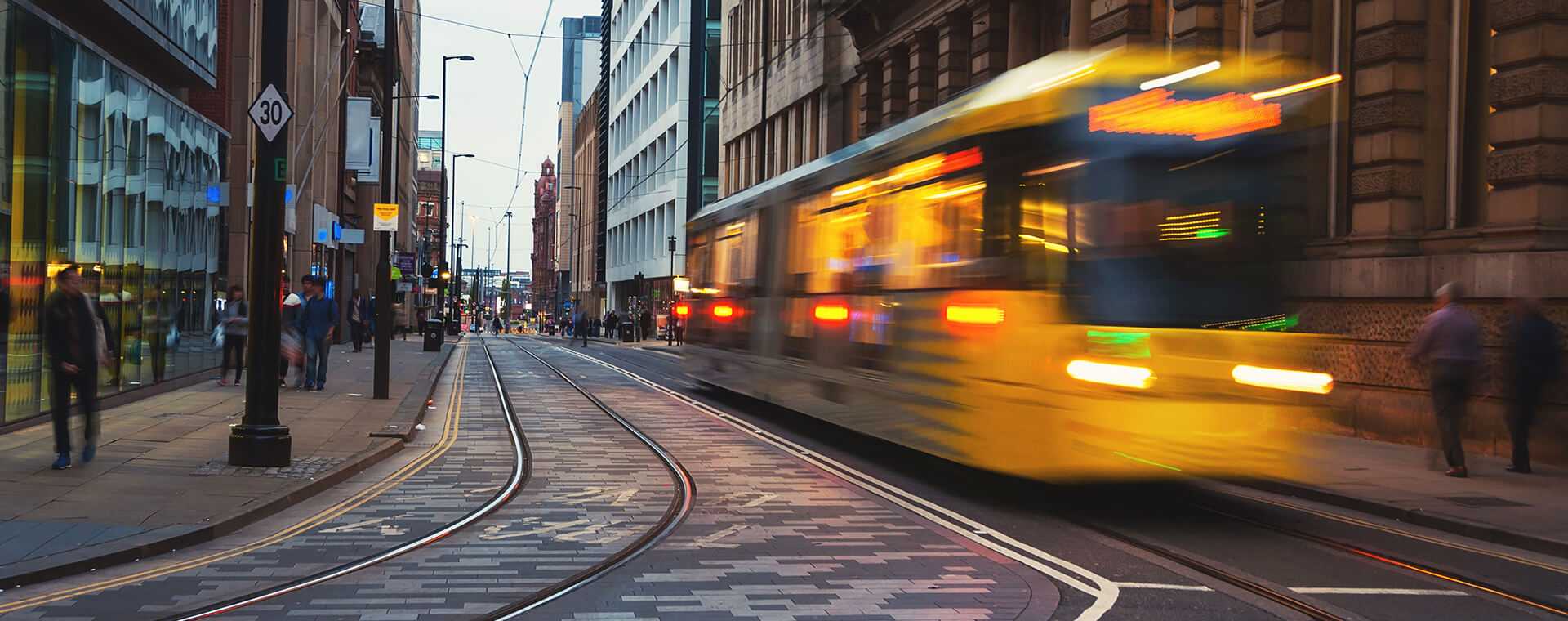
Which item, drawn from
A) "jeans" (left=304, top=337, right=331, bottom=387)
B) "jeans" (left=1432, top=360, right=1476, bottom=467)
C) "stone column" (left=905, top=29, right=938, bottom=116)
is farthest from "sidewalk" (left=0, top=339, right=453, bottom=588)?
"stone column" (left=905, top=29, right=938, bottom=116)

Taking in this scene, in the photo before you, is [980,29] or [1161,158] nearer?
[1161,158]

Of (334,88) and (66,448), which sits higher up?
(334,88)

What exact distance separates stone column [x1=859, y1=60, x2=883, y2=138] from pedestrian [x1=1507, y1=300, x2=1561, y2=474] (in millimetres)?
25091

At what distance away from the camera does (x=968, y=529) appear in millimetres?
9391

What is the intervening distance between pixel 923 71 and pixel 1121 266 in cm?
2434

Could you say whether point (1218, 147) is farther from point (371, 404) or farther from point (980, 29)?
point (980, 29)

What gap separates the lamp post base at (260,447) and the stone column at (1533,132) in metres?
12.1

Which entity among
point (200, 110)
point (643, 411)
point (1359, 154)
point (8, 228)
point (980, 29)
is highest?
point (980, 29)

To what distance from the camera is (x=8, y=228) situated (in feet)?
44.8

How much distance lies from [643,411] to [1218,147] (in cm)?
1173

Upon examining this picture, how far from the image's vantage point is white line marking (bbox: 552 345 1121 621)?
717 cm

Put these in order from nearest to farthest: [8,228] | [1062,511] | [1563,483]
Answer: [1062,511], [1563,483], [8,228]

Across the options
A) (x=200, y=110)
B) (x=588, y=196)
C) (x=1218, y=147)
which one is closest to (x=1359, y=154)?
(x=1218, y=147)

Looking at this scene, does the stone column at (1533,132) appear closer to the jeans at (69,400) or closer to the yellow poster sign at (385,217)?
the jeans at (69,400)
